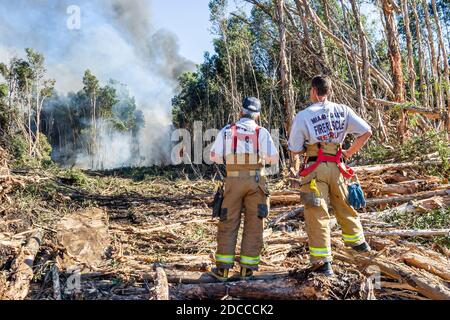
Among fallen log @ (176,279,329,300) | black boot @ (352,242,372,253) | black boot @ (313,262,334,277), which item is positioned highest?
black boot @ (352,242,372,253)

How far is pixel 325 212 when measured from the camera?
4238 mm

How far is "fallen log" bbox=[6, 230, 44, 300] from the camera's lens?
3.99 m

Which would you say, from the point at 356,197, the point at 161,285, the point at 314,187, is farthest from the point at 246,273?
the point at 356,197

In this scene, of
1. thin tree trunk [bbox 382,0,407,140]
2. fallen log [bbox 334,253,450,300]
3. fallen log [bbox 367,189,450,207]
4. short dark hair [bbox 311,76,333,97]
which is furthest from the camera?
thin tree trunk [bbox 382,0,407,140]

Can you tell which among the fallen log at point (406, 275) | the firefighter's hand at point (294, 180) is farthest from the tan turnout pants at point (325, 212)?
the firefighter's hand at point (294, 180)

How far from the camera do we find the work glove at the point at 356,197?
14.4ft

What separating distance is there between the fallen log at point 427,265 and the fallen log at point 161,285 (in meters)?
2.36

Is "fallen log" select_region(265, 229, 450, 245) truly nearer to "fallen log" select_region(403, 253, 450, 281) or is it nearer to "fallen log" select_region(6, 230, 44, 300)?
"fallen log" select_region(403, 253, 450, 281)

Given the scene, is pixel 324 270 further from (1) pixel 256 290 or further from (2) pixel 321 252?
(1) pixel 256 290

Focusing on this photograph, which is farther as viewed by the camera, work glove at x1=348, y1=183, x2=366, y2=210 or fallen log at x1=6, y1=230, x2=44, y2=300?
work glove at x1=348, y1=183, x2=366, y2=210

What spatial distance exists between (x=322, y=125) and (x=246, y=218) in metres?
1.14

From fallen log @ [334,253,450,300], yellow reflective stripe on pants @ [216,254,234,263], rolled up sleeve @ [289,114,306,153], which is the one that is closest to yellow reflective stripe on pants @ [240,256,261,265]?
yellow reflective stripe on pants @ [216,254,234,263]

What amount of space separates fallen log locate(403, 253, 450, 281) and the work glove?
0.74 meters
